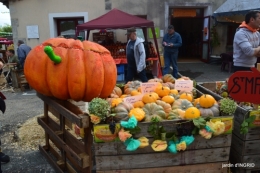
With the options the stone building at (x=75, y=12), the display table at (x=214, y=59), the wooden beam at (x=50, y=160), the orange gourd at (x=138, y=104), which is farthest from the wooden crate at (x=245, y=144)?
the display table at (x=214, y=59)

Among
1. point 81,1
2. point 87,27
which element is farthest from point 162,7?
point 87,27

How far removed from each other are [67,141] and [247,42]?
2.63 meters

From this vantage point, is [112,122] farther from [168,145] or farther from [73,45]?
[73,45]

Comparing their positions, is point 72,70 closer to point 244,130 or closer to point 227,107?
point 227,107

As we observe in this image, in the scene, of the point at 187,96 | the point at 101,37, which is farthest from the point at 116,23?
the point at 187,96

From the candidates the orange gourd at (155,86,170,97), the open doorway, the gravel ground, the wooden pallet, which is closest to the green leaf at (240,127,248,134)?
the wooden pallet

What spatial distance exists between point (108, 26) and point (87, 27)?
2.21 feet

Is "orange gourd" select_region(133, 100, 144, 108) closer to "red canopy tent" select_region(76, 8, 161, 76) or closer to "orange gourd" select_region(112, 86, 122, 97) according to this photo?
"orange gourd" select_region(112, 86, 122, 97)

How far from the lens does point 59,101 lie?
2.76 m

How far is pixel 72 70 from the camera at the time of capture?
2328 mm

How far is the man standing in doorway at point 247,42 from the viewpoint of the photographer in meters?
3.28

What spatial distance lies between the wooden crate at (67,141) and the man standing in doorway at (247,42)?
2.35 m

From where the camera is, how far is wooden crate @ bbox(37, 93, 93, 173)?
221 cm

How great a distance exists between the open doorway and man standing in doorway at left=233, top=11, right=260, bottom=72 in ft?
36.7
